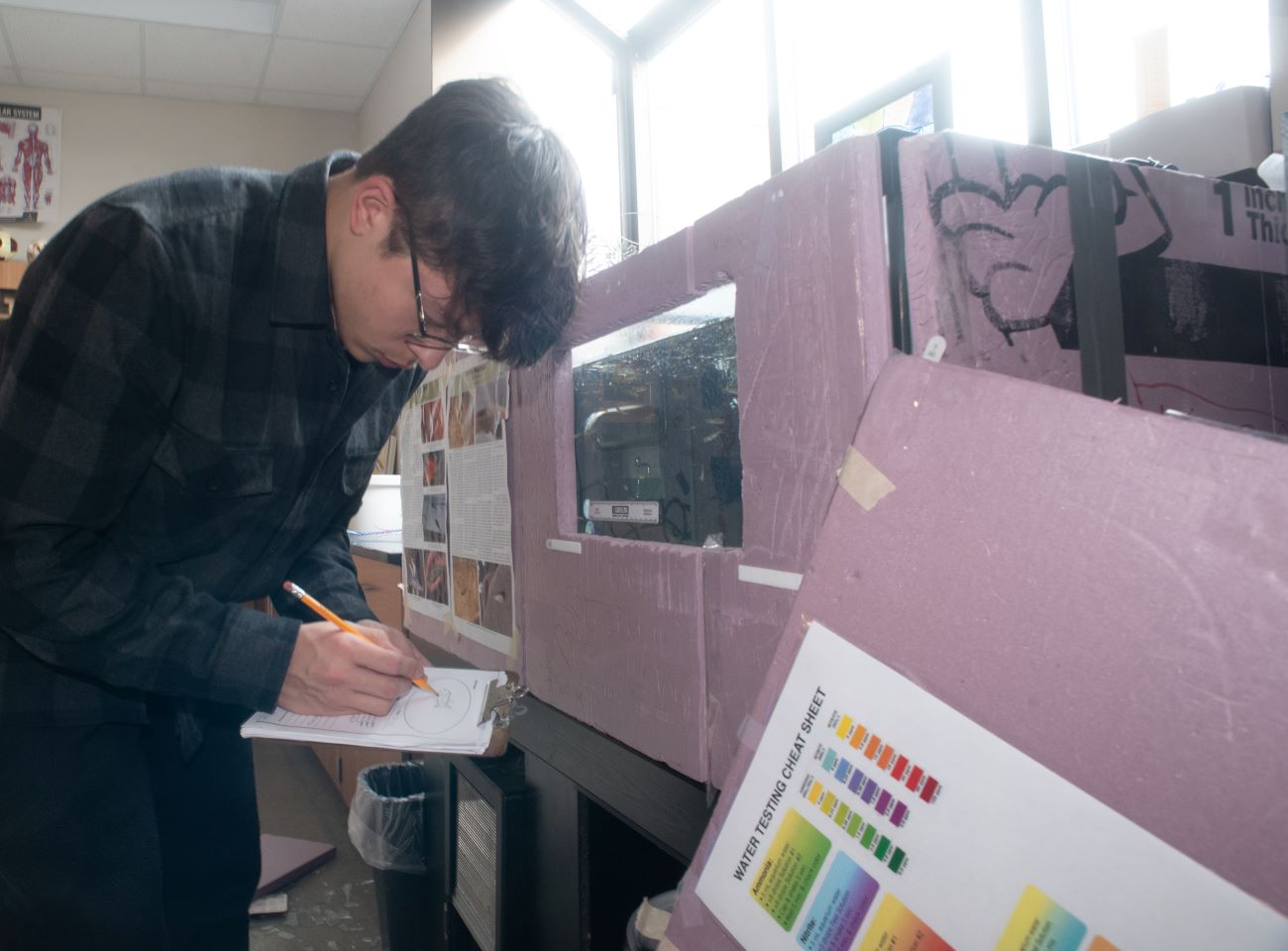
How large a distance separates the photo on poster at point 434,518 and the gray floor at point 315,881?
0.98m

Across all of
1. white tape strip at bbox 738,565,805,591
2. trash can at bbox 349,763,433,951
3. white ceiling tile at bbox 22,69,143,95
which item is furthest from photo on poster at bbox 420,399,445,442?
white ceiling tile at bbox 22,69,143,95

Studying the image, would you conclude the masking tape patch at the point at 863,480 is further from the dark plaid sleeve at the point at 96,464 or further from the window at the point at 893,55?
the window at the point at 893,55

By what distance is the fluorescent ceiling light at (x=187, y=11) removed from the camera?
2.96 meters

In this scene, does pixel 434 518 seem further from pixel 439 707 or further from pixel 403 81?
pixel 403 81

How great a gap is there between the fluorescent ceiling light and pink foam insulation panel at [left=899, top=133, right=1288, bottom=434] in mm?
3272

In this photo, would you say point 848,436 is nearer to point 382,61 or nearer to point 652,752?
point 652,752

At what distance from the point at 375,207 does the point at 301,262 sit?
91 millimetres

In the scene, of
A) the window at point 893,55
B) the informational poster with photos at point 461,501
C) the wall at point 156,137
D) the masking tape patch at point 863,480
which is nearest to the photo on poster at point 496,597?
the informational poster with photos at point 461,501

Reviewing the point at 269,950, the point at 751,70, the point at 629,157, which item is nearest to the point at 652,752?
the point at 269,950

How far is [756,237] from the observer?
1.85ft

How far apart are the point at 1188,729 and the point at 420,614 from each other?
1.01 m

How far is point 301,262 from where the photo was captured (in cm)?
80

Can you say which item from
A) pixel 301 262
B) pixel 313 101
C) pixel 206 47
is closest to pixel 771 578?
pixel 301 262

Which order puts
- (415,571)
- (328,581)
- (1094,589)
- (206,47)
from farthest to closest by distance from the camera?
(206,47) < (415,571) < (328,581) < (1094,589)
